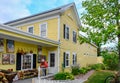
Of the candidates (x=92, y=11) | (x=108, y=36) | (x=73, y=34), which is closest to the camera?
(x=108, y=36)

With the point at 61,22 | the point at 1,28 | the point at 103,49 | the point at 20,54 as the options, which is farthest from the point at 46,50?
the point at 1,28

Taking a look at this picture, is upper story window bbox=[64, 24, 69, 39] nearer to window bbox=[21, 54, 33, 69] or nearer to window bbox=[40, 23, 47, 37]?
window bbox=[40, 23, 47, 37]

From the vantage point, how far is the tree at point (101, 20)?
43.5 ft

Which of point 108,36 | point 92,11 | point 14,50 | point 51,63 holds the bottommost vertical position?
point 51,63

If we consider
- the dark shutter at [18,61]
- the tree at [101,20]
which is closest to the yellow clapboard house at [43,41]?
the dark shutter at [18,61]

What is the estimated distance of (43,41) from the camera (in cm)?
1563

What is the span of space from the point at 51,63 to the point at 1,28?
962cm

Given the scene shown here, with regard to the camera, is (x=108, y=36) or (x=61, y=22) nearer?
(x=108, y=36)

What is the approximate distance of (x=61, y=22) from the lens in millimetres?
19359

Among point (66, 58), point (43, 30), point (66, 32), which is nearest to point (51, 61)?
point (66, 58)

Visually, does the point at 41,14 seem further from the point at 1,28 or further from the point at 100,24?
the point at 1,28

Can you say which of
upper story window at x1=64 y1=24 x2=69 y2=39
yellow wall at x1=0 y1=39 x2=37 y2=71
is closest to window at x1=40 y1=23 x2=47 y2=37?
upper story window at x1=64 y1=24 x2=69 y2=39

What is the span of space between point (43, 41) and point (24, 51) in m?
1.83

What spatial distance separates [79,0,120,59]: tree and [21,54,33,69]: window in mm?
5162
